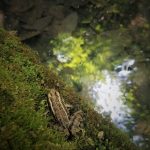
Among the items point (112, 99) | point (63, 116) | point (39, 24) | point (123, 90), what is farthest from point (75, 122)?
point (39, 24)

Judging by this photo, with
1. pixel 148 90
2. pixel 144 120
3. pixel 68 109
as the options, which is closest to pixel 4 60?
pixel 68 109

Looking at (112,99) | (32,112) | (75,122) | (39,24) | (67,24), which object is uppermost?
(67,24)

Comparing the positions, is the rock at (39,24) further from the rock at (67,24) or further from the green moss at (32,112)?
the green moss at (32,112)

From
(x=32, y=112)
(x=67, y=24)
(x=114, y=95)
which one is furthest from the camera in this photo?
(x=67, y=24)

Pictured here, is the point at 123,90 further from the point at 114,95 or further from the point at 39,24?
the point at 39,24

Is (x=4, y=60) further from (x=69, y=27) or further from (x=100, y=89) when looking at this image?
(x=69, y=27)

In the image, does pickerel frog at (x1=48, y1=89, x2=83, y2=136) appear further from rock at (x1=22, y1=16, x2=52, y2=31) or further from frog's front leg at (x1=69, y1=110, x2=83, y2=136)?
rock at (x1=22, y1=16, x2=52, y2=31)
